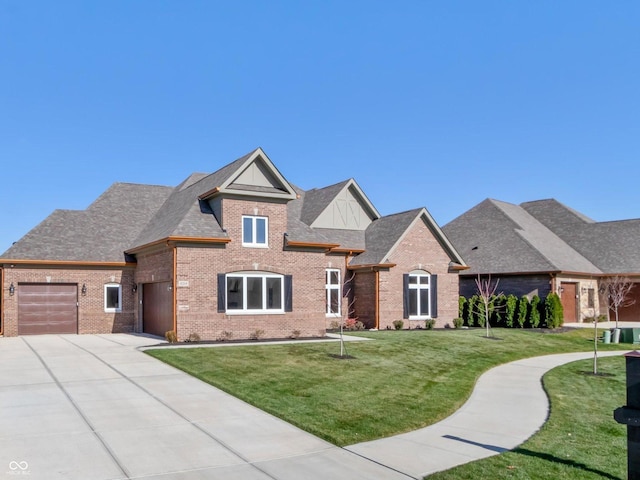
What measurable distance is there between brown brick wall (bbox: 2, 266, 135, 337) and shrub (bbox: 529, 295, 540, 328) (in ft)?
67.3

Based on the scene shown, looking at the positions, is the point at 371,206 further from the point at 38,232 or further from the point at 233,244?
the point at 38,232

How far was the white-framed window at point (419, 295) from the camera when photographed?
28984mm

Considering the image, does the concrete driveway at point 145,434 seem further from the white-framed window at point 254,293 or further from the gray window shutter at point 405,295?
the gray window shutter at point 405,295

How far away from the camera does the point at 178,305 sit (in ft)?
68.5

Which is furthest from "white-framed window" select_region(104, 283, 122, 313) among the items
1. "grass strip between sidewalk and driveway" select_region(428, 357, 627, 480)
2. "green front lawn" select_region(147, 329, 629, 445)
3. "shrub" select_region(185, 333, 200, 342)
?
"grass strip between sidewalk and driveway" select_region(428, 357, 627, 480)

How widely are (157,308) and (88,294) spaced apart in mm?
4031

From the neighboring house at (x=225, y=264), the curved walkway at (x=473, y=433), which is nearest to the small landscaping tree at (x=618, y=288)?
the neighboring house at (x=225, y=264)

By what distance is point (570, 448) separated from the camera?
8.48 metres

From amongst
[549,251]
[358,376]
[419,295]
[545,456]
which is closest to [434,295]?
[419,295]

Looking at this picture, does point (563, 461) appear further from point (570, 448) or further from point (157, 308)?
point (157, 308)

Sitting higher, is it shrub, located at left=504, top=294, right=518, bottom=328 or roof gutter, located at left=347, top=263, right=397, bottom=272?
roof gutter, located at left=347, top=263, right=397, bottom=272

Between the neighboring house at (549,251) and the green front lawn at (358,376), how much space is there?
10.5 m

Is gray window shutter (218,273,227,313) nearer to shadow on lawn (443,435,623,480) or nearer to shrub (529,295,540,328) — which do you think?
shadow on lawn (443,435,623,480)

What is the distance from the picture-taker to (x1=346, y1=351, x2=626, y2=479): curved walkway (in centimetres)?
780
